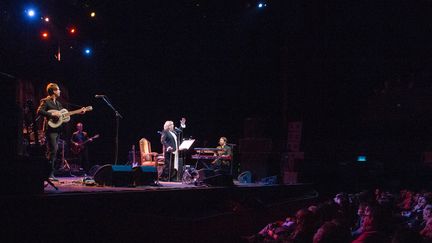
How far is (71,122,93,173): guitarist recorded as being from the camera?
42.0 feet

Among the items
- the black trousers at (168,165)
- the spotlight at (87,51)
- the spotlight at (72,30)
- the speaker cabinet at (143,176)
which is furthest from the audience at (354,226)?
the spotlight at (72,30)

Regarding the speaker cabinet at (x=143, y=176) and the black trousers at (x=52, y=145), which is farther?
the speaker cabinet at (x=143, y=176)

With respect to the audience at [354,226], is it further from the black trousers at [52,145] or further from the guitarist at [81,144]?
the guitarist at [81,144]

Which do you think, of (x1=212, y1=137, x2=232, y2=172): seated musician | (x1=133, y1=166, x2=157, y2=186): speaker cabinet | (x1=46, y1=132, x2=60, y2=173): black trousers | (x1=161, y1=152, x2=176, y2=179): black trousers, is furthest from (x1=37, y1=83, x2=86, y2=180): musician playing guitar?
(x1=212, y1=137, x2=232, y2=172): seated musician

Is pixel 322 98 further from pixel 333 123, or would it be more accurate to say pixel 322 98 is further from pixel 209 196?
pixel 209 196

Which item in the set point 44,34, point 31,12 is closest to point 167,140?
point 31,12

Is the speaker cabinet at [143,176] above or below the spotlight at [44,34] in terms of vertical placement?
below

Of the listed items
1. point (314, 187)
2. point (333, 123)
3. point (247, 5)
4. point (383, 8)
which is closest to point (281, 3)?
point (247, 5)

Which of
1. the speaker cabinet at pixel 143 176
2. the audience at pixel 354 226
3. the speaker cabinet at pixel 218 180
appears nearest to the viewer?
the audience at pixel 354 226

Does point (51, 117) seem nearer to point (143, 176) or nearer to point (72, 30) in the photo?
point (143, 176)

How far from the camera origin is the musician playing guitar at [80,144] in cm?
1280

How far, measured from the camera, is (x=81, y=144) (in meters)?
12.8

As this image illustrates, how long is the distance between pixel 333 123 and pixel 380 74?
337cm

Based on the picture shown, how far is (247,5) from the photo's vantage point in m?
16.1
